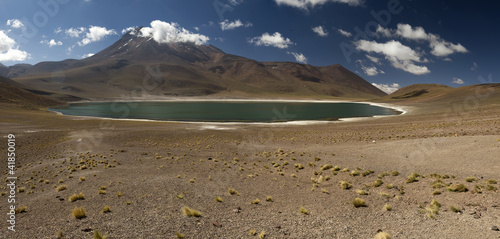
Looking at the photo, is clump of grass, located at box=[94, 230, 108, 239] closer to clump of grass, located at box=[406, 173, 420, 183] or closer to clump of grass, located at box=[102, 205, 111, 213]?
clump of grass, located at box=[102, 205, 111, 213]

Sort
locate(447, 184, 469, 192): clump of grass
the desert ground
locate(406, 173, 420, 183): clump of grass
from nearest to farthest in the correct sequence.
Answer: the desert ground < locate(447, 184, 469, 192): clump of grass < locate(406, 173, 420, 183): clump of grass

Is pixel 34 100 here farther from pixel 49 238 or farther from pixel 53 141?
pixel 49 238

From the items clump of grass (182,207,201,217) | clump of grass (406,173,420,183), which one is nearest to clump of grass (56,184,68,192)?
clump of grass (182,207,201,217)

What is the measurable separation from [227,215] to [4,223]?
29.2 feet

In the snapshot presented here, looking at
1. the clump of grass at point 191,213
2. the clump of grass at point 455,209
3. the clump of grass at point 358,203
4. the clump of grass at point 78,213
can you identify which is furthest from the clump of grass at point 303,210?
the clump of grass at point 78,213

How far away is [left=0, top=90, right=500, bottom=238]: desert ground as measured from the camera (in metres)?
8.66

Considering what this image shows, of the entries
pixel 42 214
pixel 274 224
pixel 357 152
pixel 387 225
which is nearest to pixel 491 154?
pixel 357 152

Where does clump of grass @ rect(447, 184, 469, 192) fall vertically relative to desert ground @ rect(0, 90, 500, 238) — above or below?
above

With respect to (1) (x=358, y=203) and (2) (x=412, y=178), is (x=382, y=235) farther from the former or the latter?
(2) (x=412, y=178)

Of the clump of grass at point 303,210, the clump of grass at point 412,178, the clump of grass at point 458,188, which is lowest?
the clump of grass at point 303,210

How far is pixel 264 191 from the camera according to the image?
13.5m

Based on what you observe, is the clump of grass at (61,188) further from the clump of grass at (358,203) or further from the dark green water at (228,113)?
the dark green water at (228,113)

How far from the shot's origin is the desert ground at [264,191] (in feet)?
28.4

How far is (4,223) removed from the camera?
9484mm
